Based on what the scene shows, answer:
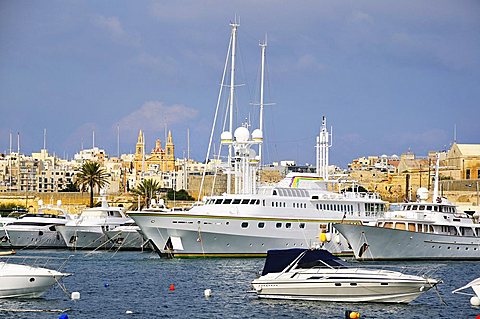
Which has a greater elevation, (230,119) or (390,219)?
(230,119)

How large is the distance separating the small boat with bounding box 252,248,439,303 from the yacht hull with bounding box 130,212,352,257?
18.8 m

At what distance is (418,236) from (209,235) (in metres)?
11.3

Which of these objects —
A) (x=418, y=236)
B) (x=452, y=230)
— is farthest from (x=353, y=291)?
(x=452, y=230)

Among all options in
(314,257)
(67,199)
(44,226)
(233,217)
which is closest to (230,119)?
(233,217)

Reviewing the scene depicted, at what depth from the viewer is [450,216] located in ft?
170

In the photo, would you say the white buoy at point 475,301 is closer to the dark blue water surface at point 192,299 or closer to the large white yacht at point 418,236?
the dark blue water surface at point 192,299

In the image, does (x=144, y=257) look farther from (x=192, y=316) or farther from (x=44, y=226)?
(x=192, y=316)

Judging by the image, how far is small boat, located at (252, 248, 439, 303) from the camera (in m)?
30.7

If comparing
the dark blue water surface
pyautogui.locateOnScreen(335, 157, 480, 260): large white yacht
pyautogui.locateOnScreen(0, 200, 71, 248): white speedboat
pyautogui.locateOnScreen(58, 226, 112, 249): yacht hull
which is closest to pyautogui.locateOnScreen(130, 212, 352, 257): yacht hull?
the dark blue water surface

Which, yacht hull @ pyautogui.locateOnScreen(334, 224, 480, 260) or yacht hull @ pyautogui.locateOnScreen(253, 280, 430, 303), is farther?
yacht hull @ pyautogui.locateOnScreen(334, 224, 480, 260)

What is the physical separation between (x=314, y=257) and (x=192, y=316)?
4.63 metres

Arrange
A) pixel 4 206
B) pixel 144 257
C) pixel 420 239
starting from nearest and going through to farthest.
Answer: pixel 420 239
pixel 144 257
pixel 4 206

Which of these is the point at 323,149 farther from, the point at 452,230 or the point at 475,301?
the point at 475,301

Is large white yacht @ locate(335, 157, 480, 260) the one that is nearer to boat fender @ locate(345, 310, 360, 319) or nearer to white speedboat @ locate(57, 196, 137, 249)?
boat fender @ locate(345, 310, 360, 319)
